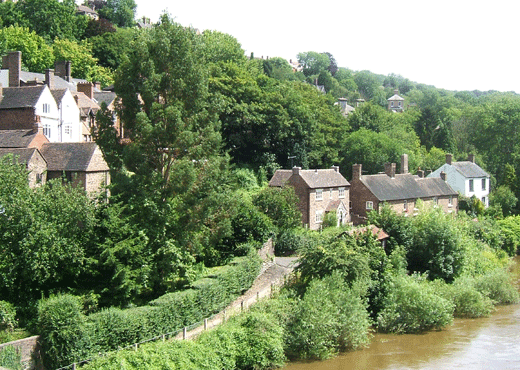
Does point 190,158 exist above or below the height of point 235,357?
above

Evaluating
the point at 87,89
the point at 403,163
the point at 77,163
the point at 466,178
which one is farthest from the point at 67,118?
the point at 466,178

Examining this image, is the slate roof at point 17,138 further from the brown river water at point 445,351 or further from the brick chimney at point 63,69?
the brick chimney at point 63,69

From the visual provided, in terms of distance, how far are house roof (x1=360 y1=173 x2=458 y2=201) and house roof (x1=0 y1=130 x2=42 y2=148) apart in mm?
26987

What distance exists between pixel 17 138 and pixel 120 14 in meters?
77.3

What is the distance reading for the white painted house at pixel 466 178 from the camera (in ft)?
206

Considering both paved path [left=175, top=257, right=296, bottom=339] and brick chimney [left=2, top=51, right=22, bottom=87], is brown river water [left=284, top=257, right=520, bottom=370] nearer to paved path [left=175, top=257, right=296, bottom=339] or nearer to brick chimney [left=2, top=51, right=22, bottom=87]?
paved path [left=175, top=257, right=296, bottom=339]

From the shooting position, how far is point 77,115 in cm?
5122

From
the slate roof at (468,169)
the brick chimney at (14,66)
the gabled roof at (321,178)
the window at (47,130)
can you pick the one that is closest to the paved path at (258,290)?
the gabled roof at (321,178)

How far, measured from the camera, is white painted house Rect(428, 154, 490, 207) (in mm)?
62938

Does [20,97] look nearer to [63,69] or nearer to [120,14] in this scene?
[63,69]

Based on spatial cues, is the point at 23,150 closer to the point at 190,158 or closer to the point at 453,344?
the point at 190,158

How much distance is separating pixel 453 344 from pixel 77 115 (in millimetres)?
35901

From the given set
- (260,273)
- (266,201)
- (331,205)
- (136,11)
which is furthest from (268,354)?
(136,11)

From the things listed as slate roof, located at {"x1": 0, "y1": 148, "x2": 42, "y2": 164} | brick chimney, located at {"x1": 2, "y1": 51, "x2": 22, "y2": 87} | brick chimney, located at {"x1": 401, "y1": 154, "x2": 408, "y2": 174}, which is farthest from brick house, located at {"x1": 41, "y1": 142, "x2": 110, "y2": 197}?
brick chimney, located at {"x1": 401, "y1": 154, "x2": 408, "y2": 174}
